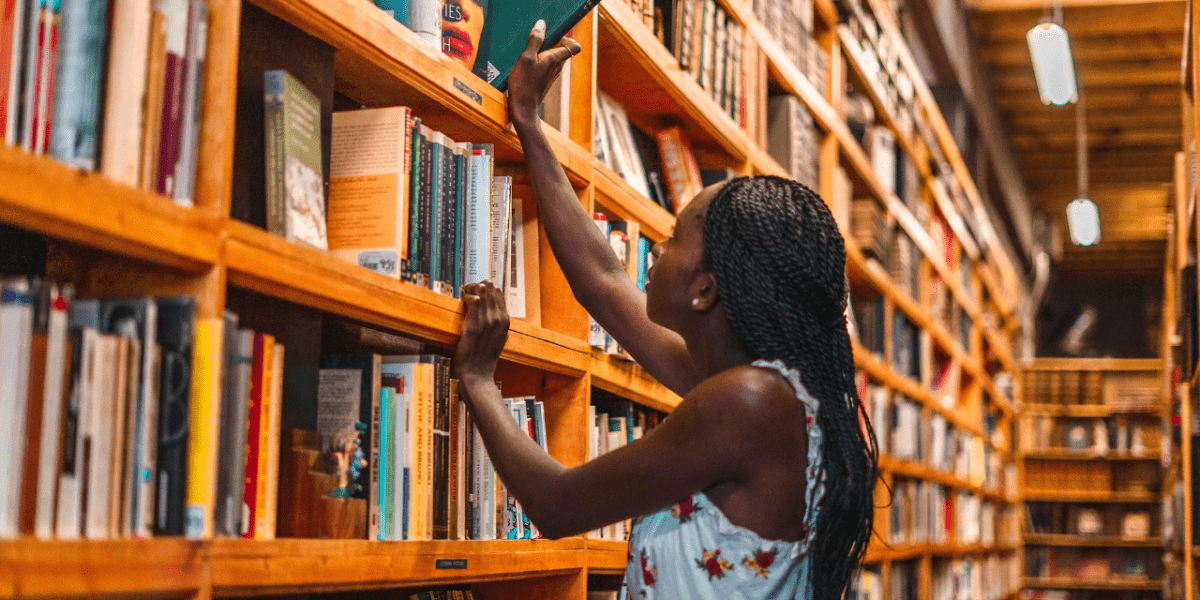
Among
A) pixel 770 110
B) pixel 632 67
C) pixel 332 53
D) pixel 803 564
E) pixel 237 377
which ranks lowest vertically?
pixel 803 564

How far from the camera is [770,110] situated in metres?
3.59

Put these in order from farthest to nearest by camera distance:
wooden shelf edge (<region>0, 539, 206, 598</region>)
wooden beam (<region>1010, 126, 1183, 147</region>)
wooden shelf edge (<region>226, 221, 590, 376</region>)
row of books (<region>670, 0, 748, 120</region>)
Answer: wooden beam (<region>1010, 126, 1183, 147</region>), row of books (<region>670, 0, 748, 120</region>), wooden shelf edge (<region>226, 221, 590, 376</region>), wooden shelf edge (<region>0, 539, 206, 598</region>)

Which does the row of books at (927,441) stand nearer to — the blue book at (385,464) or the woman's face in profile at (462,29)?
the woman's face in profile at (462,29)

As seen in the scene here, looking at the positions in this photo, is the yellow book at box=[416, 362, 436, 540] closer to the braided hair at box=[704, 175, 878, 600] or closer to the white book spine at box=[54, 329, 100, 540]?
the braided hair at box=[704, 175, 878, 600]

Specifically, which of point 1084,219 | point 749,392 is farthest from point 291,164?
point 1084,219

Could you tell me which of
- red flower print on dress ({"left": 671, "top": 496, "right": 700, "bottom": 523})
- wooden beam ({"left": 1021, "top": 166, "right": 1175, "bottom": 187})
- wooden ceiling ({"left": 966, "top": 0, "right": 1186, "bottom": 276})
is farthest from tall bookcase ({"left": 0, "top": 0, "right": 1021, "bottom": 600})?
wooden beam ({"left": 1021, "top": 166, "right": 1175, "bottom": 187})

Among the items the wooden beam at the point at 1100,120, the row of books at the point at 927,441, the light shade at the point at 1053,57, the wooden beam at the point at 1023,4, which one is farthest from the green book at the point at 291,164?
the wooden beam at the point at 1100,120

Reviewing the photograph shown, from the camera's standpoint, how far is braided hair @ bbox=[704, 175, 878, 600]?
1479mm

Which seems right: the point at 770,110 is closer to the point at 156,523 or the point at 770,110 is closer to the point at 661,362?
the point at 661,362

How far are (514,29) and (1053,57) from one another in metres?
3.46

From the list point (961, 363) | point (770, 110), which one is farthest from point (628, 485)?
point (961, 363)

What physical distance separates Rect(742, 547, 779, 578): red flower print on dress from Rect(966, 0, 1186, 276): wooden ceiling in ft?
18.1

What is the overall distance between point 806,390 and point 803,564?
0.23 m

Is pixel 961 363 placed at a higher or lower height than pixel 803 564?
higher
